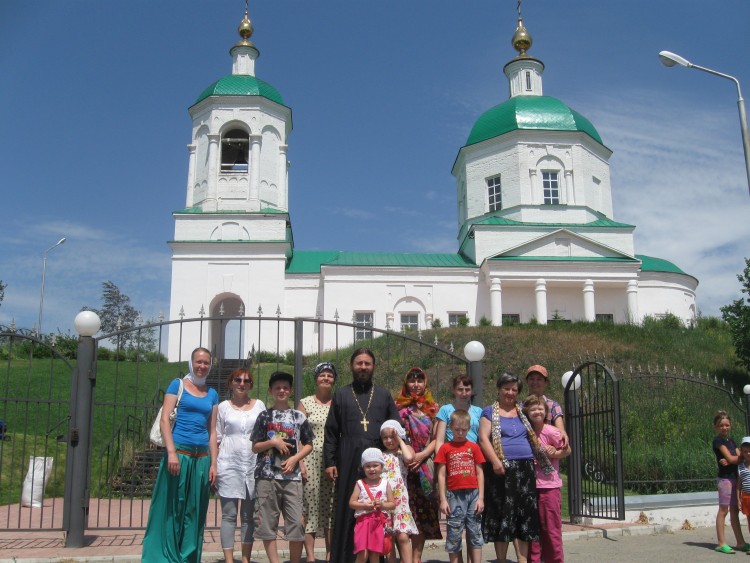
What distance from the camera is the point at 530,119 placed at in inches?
1265

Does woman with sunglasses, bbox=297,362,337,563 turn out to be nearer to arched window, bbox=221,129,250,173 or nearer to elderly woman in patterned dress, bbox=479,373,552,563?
elderly woman in patterned dress, bbox=479,373,552,563

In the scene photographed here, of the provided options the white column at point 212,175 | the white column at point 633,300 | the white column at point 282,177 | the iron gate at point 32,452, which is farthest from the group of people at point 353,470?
the white column at point 633,300

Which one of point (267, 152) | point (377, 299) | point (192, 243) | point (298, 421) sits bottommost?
point (298, 421)

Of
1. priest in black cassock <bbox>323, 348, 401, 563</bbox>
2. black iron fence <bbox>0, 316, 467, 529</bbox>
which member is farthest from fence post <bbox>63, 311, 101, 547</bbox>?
priest in black cassock <bbox>323, 348, 401, 563</bbox>

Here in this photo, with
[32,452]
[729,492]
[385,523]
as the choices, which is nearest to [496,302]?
[32,452]

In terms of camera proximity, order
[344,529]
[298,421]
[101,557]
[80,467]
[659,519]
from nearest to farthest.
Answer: [344,529] → [298,421] → [101,557] → [80,467] → [659,519]

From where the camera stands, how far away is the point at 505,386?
589 centimetres

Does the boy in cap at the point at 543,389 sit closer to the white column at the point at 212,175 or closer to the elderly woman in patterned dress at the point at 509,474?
the elderly woman in patterned dress at the point at 509,474

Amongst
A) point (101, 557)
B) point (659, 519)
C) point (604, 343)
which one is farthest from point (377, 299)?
point (101, 557)

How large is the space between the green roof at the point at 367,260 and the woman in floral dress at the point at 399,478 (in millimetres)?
23657

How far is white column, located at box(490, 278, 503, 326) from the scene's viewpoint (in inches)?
1118

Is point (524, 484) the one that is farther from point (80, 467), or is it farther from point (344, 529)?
point (80, 467)

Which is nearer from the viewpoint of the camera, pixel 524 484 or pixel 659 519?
pixel 524 484

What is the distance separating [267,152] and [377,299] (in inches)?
309
